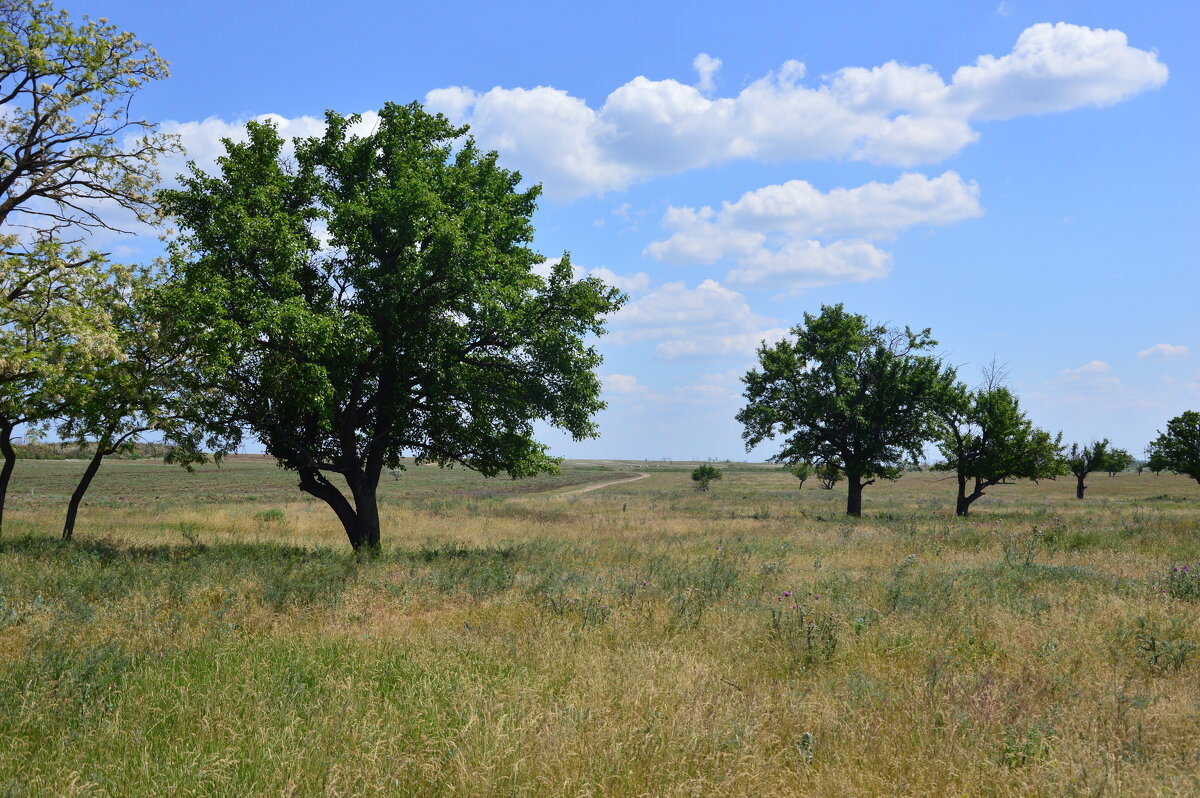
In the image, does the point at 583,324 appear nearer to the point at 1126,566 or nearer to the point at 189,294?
the point at 189,294

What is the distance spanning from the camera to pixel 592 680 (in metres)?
6.27

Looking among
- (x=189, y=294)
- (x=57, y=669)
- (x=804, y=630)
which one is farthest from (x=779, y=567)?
(x=189, y=294)

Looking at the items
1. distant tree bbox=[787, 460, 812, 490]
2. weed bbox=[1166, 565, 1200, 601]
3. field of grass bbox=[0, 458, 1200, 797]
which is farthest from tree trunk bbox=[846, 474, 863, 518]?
weed bbox=[1166, 565, 1200, 601]

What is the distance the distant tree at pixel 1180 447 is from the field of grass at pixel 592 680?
Answer: 5886 centimetres

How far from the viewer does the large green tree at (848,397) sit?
35594 mm

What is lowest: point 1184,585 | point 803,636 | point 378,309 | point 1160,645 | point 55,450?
point 803,636

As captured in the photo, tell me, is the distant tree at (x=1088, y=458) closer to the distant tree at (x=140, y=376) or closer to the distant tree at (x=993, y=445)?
the distant tree at (x=993, y=445)

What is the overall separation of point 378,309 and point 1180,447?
72.5 m

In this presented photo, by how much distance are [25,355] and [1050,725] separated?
1622cm

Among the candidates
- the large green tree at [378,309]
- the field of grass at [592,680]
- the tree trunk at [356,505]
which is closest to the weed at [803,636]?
the field of grass at [592,680]

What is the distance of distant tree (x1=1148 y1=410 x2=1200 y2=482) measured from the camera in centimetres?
5741

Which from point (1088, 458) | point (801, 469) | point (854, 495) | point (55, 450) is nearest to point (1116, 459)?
point (1088, 458)

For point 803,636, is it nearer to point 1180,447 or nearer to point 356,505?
point 356,505

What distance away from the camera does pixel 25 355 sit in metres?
12.0
